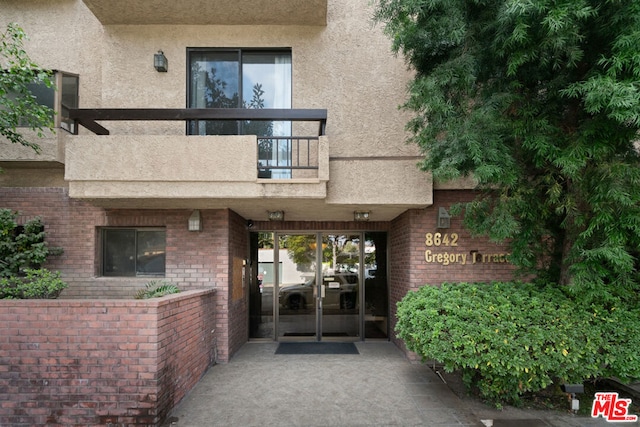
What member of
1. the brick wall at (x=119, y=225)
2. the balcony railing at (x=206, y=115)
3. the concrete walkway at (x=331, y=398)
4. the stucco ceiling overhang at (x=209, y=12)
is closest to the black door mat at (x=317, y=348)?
the concrete walkway at (x=331, y=398)

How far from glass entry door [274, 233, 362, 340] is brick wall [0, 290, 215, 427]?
13.4 ft

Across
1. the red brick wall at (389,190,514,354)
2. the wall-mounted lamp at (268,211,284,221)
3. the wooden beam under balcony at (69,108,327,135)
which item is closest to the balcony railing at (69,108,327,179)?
the wooden beam under balcony at (69,108,327,135)

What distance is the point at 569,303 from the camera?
418 cm

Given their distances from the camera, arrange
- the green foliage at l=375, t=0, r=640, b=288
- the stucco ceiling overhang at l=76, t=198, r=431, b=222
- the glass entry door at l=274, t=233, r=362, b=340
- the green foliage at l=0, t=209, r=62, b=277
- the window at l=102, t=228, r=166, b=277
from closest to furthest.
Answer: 1. the green foliage at l=375, t=0, r=640, b=288
2. the green foliage at l=0, t=209, r=62, b=277
3. the stucco ceiling overhang at l=76, t=198, r=431, b=222
4. the window at l=102, t=228, r=166, b=277
5. the glass entry door at l=274, t=233, r=362, b=340

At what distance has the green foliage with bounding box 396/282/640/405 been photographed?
3.94 m

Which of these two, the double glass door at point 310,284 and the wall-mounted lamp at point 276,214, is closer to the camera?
the wall-mounted lamp at point 276,214

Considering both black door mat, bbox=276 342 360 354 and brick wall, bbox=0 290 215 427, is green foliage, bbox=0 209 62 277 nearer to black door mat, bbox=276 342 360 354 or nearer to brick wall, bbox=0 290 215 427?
brick wall, bbox=0 290 215 427

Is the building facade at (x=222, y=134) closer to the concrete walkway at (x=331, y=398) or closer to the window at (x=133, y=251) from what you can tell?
the window at (x=133, y=251)

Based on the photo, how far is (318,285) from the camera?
25.5 feet

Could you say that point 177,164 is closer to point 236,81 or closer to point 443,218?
point 236,81

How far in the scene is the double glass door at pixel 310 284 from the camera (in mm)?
7715

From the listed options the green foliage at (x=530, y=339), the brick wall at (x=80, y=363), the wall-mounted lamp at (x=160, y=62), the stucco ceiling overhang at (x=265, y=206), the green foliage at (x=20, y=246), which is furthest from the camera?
the wall-mounted lamp at (x=160, y=62)

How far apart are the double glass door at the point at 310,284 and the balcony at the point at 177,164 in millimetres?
2782

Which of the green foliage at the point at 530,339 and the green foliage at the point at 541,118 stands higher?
the green foliage at the point at 541,118
